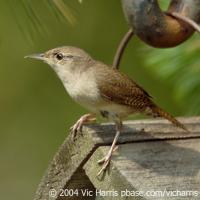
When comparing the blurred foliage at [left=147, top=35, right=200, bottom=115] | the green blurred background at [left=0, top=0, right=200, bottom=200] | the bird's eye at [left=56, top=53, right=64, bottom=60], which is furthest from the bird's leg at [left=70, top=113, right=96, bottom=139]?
the green blurred background at [left=0, top=0, right=200, bottom=200]

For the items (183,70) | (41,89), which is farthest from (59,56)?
(41,89)

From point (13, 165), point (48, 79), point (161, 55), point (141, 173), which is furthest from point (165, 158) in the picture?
point (13, 165)

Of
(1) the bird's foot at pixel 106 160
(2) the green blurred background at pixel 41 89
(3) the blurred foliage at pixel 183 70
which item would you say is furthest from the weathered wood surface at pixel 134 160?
(2) the green blurred background at pixel 41 89

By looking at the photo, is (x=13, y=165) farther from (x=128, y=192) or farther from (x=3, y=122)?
(x=128, y=192)

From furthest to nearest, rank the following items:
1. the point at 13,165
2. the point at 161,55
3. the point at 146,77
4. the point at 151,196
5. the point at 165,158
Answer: the point at 13,165, the point at 146,77, the point at 161,55, the point at 165,158, the point at 151,196

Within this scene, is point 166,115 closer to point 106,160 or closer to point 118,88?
point 118,88

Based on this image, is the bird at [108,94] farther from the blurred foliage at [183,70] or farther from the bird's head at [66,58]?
the blurred foliage at [183,70]
